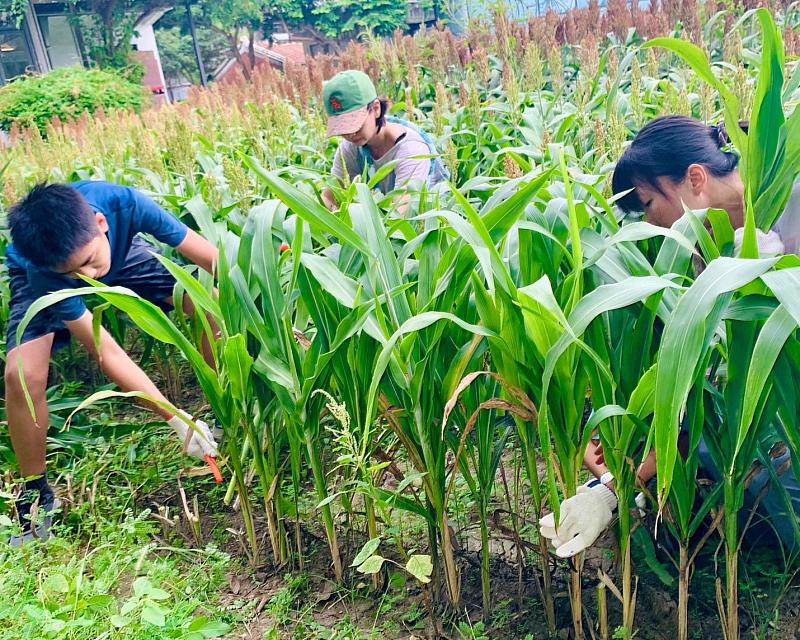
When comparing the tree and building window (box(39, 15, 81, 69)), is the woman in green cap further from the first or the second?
the tree

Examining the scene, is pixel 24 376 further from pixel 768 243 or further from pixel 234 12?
pixel 234 12

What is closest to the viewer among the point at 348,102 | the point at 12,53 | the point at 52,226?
the point at 52,226

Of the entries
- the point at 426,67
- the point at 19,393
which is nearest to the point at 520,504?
the point at 19,393

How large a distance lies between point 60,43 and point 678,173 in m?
24.3

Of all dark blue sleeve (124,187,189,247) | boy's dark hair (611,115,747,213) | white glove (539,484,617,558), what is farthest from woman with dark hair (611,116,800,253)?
dark blue sleeve (124,187,189,247)

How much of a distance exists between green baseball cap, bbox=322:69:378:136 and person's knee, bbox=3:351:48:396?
1461 millimetres

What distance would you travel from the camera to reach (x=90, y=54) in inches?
867

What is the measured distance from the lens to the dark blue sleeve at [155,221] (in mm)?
2557

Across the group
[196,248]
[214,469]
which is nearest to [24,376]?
[196,248]

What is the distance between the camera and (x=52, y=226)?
2.19 m

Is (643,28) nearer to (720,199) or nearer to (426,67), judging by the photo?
(426,67)

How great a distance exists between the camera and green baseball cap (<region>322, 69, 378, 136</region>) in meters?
3.04

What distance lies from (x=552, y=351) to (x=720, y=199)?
33.6 inches

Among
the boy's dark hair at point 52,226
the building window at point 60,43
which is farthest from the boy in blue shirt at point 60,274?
the building window at point 60,43
